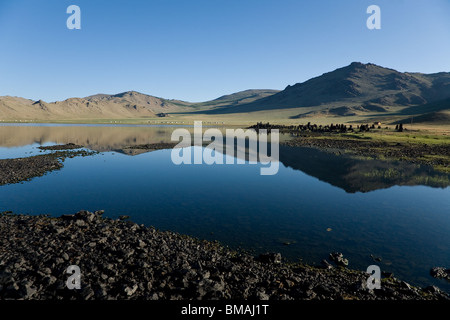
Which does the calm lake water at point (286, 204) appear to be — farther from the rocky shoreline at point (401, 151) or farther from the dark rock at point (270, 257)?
the rocky shoreline at point (401, 151)

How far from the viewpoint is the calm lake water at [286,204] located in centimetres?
1453

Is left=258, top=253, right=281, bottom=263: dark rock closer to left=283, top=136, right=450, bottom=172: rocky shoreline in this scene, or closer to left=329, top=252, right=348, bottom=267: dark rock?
left=329, top=252, right=348, bottom=267: dark rock

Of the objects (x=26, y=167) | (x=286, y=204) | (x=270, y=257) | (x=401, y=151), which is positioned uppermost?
(x=401, y=151)

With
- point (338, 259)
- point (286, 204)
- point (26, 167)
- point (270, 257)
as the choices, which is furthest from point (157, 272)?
point (26, 167)

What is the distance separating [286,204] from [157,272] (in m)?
13.0

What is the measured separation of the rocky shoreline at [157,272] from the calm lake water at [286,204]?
1.53 m

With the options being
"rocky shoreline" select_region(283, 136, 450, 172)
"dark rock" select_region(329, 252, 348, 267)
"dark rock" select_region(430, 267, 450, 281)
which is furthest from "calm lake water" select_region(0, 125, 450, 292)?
"rocky shoreline" select_region(283, 136, 450, 172)

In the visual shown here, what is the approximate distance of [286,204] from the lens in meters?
21.5

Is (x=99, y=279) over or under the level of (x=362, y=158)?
under

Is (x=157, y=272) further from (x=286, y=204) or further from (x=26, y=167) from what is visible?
(x=26, y=167)
